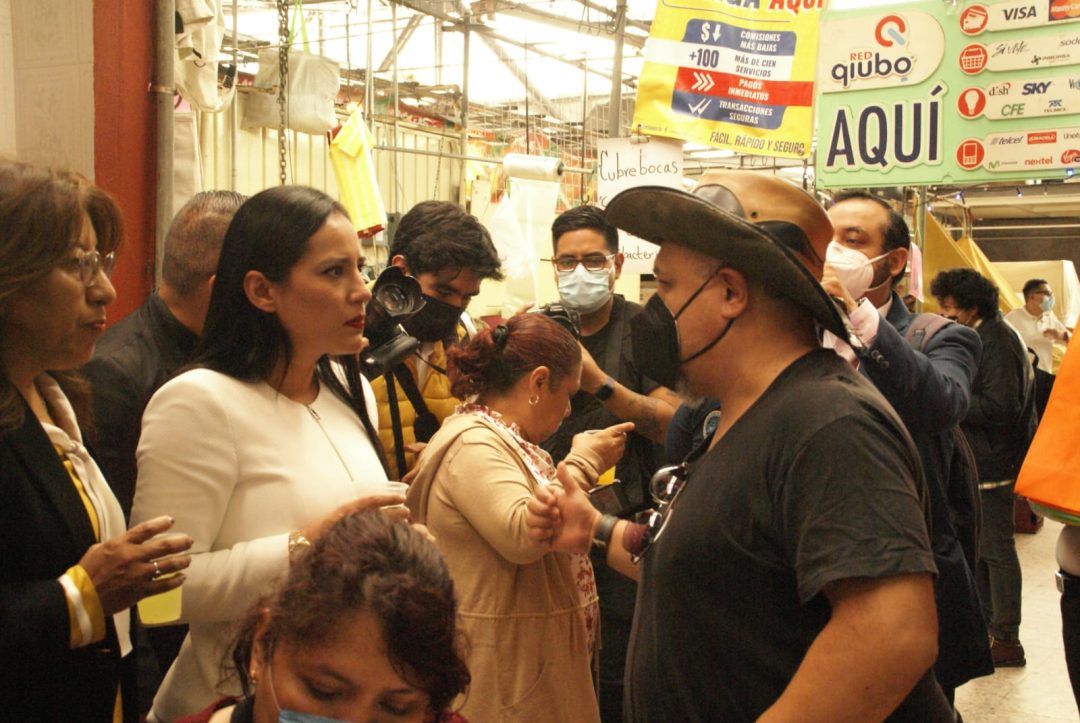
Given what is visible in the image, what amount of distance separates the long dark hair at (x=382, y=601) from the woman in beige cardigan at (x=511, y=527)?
0.69 meters

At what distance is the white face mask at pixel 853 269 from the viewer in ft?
9.56

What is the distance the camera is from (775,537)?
1501mm

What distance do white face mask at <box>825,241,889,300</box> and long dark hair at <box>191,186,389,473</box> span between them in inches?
62.2

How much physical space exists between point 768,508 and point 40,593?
112cm

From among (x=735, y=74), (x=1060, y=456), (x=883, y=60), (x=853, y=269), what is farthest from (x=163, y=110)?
(x=883, y=60)

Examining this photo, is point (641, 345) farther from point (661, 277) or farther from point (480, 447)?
point (480, 447)

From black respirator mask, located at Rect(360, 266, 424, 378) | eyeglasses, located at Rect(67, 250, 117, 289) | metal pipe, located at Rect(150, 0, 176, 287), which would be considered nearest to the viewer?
eyeglasses, located at Rect(67, 250, 117, 289)

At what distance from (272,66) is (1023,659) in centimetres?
482

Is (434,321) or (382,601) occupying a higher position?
(434,321)

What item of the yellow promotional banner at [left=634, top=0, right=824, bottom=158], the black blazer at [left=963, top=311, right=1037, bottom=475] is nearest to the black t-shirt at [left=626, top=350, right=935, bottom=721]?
the yellow promotional banner at [left=634, top=0, right=824, bottom=158]

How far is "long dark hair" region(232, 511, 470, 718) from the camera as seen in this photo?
1.35m

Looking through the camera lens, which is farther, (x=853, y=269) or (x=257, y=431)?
(x=853, y=269)

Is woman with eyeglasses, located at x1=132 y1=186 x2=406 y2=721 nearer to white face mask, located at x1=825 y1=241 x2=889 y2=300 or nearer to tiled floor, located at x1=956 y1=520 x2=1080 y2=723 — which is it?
white face mask, located at x1=825 y1=241 x2=889 y2=300

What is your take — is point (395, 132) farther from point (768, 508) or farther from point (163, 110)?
point (768, 508)
